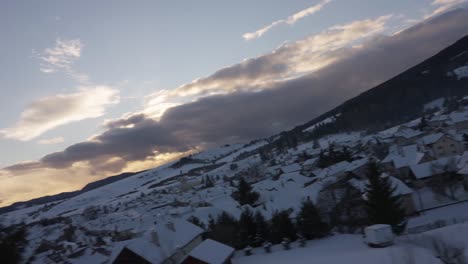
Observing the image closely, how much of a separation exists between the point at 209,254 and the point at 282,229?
14037mm

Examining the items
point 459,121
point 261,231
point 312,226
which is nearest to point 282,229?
point 261,231

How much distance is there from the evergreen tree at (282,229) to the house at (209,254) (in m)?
10.6

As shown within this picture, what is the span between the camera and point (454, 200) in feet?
152

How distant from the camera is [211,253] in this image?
33469mm

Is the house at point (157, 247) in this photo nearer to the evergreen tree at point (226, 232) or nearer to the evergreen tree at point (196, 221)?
the evergreen tree at point (226, 232)

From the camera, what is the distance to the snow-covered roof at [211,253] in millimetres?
32281


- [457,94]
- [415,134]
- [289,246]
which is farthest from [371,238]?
[457,94]

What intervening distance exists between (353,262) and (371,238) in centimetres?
479

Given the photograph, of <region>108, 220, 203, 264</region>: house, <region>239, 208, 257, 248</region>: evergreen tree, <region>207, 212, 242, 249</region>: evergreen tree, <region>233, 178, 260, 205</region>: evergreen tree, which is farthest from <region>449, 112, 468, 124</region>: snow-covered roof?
<region>108, 220, 203, 264</region>: house

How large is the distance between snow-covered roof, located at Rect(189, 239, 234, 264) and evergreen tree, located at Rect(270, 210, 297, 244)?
10.5 metres

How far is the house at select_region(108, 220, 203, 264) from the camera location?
34938 mm

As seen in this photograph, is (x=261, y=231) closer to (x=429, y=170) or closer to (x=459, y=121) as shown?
(x=429, y=170)

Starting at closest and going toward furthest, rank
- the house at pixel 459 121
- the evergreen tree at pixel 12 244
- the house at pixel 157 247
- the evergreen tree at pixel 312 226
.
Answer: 1. the evergreen tree at pixel 12 244
2. the house at pixel 157 247
3. the evergreen tree at pixel 312 226
4. the house at pixel 459 121

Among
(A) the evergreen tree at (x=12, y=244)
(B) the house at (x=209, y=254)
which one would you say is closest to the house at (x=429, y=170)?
(B) the house at (x=209, y=254)
